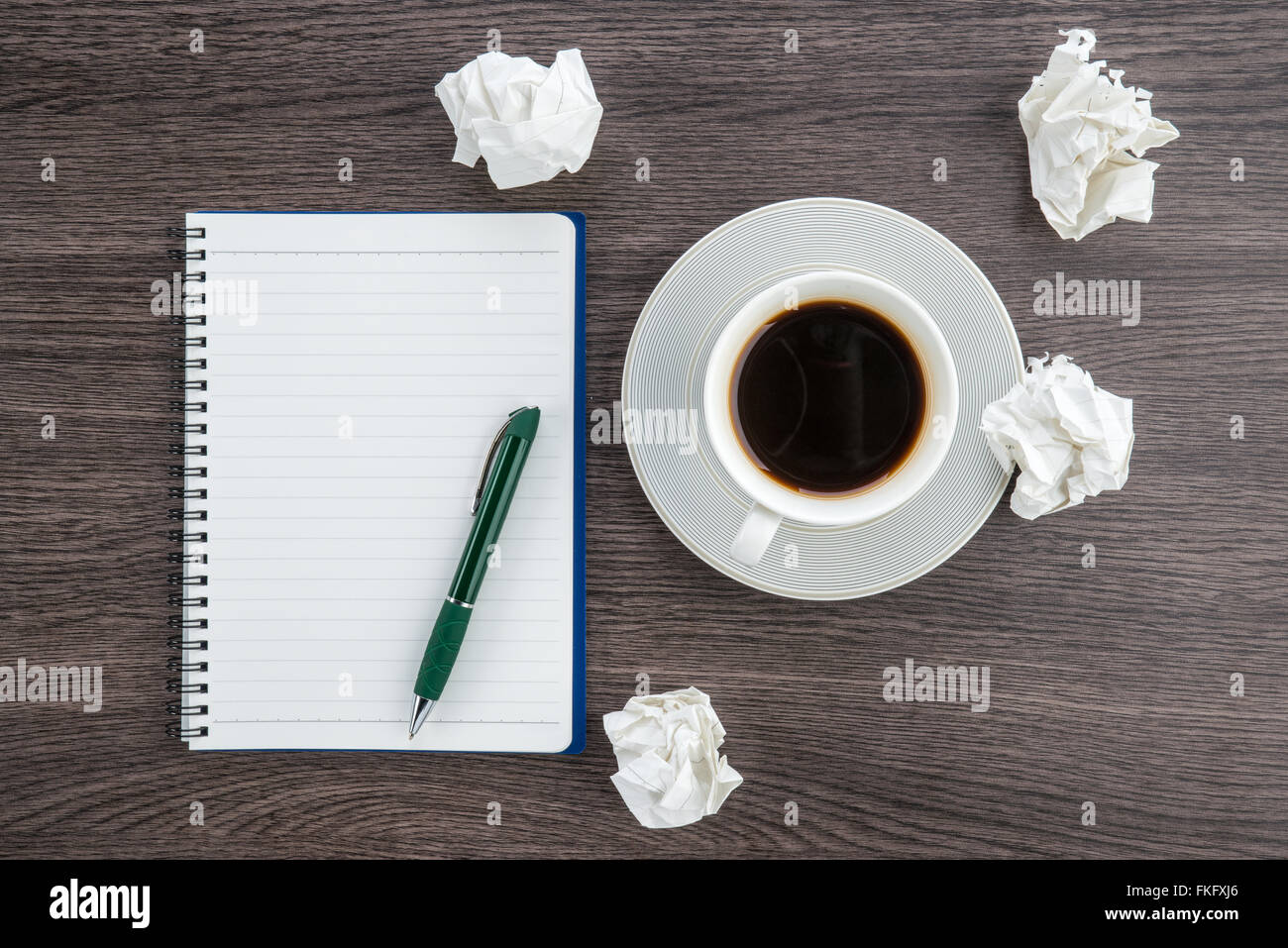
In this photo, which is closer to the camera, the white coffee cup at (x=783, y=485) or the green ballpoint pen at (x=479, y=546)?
the white coffee cup at (x=783, y=485)

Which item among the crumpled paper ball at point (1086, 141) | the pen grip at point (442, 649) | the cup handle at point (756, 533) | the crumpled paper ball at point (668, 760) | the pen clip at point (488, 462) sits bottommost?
the crumpled paper ball at point (668, 760)

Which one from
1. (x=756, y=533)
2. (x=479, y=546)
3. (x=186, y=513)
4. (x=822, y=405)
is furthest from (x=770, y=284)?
(x=186, y=513)

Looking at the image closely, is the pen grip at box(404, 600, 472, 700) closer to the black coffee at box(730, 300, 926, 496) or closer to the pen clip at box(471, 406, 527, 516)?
the pen clip at box(471, 406, 527, 516)

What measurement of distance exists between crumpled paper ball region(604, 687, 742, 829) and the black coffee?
8.5 inches

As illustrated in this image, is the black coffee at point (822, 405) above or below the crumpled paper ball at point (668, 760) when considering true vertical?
above

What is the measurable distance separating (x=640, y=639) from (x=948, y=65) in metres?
0.58

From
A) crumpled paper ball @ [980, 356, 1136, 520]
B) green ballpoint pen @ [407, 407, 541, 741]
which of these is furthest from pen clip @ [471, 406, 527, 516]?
crumpled paper ball @ [980, 356, 1136, 520]

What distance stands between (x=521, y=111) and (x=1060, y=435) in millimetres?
511

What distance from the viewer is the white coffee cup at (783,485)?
54 cm

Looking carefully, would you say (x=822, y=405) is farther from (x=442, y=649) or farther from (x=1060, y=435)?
(x=442, y=649)

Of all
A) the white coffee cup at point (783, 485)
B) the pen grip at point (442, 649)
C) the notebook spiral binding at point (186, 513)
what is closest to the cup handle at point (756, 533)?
the white coffee cup at point (783, 485)

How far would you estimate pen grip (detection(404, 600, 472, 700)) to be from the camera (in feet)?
2.13

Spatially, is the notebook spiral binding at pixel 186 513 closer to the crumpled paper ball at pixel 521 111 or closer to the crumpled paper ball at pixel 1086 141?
the crumpled paper ball at pixel 521 111

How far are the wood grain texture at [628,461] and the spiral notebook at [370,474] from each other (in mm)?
29
